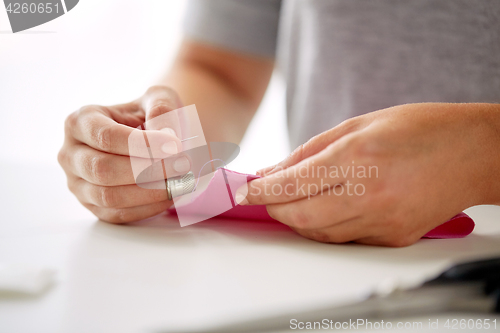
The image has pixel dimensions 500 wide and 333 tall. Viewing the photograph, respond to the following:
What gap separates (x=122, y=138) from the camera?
16.9 inches

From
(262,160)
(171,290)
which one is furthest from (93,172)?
(262,160)

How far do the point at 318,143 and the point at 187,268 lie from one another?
0.20m

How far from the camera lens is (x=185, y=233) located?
42cm

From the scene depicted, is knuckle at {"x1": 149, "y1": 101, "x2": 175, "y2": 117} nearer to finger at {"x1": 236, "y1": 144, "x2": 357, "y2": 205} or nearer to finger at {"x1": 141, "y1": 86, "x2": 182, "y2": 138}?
finger at {"x1": 141, "y1": 86, "x2": 182, "y2": 138}

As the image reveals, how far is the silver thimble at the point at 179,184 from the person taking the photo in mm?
435

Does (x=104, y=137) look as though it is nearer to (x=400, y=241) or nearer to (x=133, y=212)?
(x=133, y=212)

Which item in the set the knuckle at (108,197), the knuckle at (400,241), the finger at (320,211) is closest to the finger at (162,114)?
the knuckle at (108,197)

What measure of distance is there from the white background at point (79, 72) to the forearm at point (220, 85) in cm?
17

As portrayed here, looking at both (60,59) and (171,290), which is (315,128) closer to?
(171,290)

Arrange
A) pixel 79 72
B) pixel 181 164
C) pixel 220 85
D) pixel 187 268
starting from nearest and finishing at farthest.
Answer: pixel 187 268, pixel 181 164, pixel 220 85, pixel 79 72

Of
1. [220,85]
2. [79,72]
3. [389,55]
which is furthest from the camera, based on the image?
[79,72]

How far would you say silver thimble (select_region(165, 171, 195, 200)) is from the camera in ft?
1.43

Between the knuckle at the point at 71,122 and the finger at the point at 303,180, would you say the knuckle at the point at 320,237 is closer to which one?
the finger at the point at 303,180

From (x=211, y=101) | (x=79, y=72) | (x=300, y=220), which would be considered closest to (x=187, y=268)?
(x=300, y=220)
